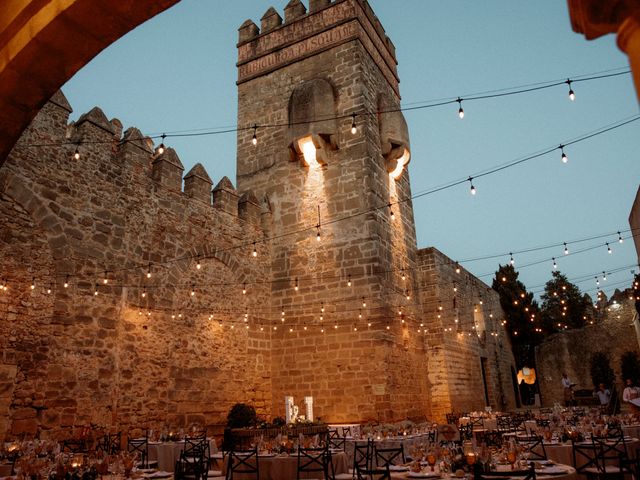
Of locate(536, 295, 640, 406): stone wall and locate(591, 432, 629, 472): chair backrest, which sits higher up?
locate(536, 295, 640, 406): stone wall

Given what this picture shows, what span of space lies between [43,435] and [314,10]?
36.3 ft

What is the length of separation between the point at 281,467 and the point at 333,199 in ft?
22.4

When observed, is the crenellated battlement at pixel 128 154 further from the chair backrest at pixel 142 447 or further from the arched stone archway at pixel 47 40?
the chair backrest at pixel 142 447

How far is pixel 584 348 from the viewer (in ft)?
69.7

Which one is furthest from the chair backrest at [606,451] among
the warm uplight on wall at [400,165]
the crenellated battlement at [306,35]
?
the crenellated battlement at [306,35]

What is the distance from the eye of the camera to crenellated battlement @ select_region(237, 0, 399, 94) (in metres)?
12.0

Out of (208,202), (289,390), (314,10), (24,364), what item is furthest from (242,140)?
(24,364)

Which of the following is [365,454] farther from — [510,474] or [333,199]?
[333,199]

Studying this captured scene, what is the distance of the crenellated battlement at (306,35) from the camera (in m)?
12.0

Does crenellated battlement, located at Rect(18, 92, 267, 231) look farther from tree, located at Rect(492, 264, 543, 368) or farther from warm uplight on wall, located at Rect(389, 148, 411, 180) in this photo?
tree, located at Rect(492, 264, 543, 368)

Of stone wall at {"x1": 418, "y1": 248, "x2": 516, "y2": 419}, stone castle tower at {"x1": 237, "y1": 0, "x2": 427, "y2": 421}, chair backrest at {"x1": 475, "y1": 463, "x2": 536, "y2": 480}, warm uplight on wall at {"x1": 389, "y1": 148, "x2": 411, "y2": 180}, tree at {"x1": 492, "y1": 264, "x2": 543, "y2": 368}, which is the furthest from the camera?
tree at {"x1": 492, "y1": 264, "x2": 543, "y2": 368}

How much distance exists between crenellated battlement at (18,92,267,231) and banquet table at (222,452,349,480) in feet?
17.9

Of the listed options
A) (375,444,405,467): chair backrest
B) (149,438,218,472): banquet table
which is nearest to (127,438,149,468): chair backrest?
(149,438,218,472): banquet table

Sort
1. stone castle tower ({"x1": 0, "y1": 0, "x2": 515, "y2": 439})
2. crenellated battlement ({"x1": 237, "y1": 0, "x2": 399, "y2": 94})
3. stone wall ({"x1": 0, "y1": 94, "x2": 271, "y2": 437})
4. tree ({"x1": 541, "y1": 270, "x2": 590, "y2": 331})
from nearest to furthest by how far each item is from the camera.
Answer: stone wall ({"x1": 0, "y1": 94, "x2": 271, "y2": 437}) < stone castle tower ({"x1": 0, "y1": 0, "x2": 515, "y2": 439}) < crenellated battlement ({"x1": 237, "y1": 0, "x2": 399, "y2": 94}) < tree ({"x1": 541, "y1": 270, "x2": 590, "y2": 331})
